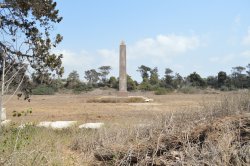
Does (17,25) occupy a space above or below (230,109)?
above

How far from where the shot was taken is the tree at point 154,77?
6031cm

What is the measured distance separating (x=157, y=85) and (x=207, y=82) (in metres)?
6.77

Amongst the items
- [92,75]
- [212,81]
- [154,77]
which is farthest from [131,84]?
[92,75]

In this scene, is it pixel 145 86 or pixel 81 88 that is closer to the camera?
pixel 81 88

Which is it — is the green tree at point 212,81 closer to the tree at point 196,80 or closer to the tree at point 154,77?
the tree at point 196,80

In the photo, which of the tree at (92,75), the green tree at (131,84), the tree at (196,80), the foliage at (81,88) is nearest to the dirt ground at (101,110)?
the foliage at (81,88)

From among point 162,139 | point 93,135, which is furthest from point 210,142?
point 93,135

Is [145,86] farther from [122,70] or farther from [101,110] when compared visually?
[101,110]

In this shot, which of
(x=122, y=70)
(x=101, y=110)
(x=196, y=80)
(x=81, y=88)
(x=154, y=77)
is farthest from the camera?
(x=154, y=77)

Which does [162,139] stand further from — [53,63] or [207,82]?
[207,82]

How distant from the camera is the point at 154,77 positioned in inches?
2450

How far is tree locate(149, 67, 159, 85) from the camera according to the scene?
6031 cm

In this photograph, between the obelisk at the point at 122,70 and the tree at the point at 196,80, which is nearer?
the obelisk at the point at 122,70

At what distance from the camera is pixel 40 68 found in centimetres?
927
